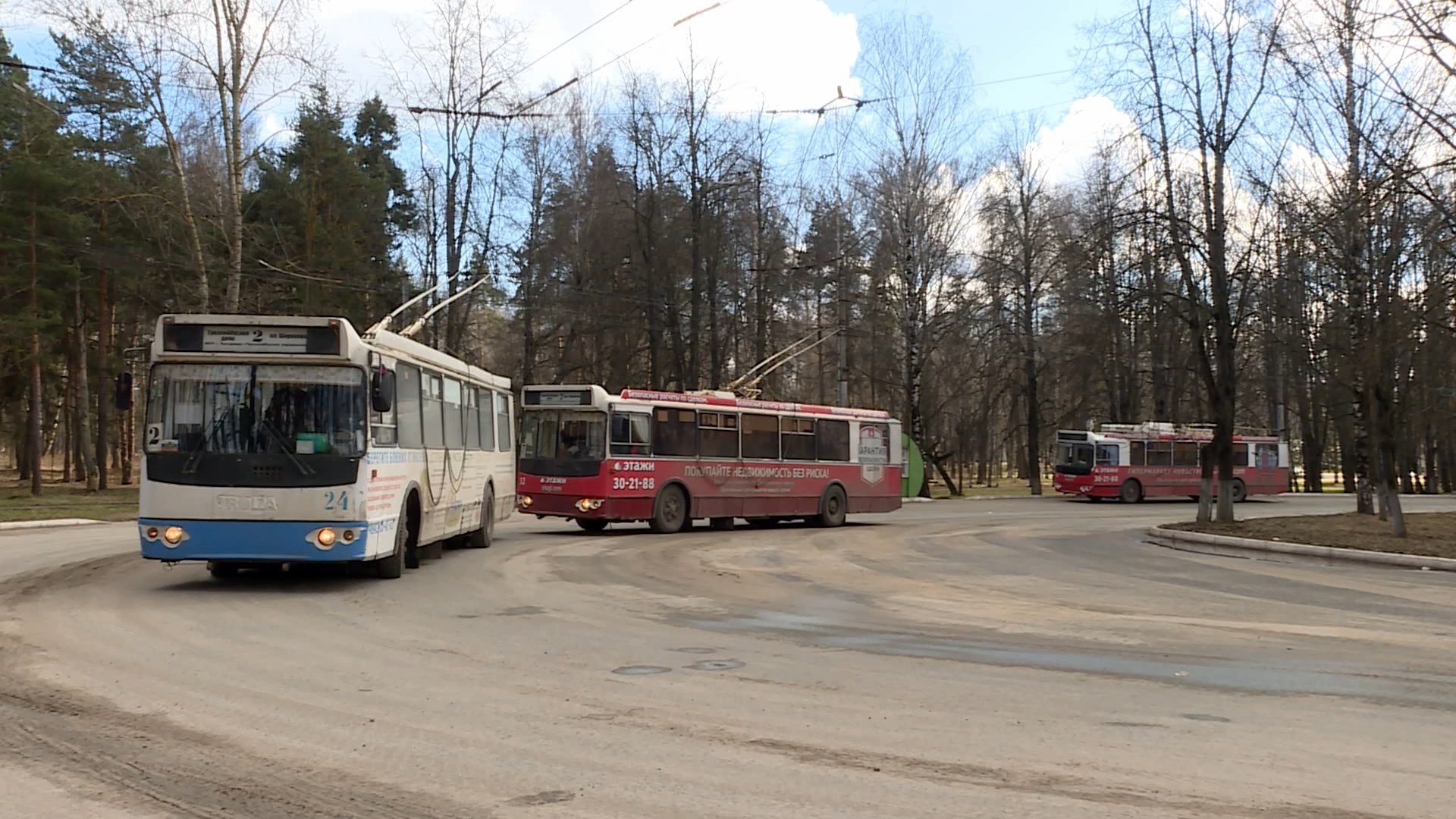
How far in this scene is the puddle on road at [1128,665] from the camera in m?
7.79

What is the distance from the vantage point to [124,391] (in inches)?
465

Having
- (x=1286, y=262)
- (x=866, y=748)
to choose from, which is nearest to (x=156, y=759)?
(x=866, y=748)

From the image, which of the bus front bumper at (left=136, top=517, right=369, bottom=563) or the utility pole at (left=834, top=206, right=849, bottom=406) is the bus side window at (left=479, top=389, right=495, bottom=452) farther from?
the utility pole at (left=834, top=206, right=849, bottom=406)

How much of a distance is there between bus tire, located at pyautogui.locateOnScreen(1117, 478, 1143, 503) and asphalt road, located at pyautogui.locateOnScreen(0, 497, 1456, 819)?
100ft

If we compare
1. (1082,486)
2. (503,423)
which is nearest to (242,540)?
(503,423)

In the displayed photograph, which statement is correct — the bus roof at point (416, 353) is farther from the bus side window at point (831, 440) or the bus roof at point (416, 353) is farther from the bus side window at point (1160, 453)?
the bus side window at point (1160, 453)

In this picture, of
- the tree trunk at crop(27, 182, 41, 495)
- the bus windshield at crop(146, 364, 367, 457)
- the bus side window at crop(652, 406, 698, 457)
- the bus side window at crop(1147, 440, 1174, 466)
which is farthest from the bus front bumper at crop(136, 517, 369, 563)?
the bus side window at crop(1147, 440, 1174, 466)

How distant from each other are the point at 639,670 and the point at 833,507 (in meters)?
19.4

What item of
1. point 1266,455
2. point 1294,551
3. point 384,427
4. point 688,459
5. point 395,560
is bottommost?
point 1294,551

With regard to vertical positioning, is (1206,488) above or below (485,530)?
above

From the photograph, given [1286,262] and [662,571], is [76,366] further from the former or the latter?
[1286,262]

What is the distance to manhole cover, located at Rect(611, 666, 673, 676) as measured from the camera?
26.5 feet

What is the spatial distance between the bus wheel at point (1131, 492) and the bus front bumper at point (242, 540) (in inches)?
1487

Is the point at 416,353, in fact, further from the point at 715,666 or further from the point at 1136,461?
the point at 1136,461
